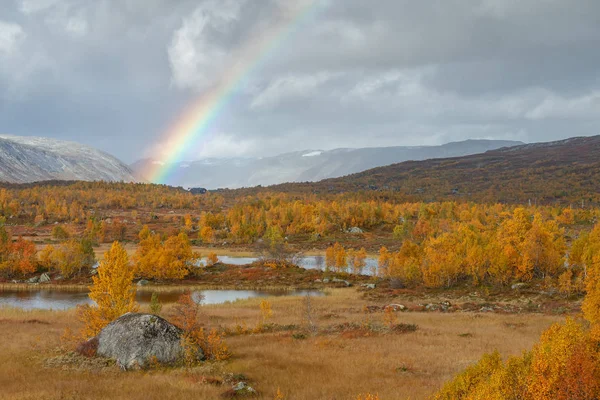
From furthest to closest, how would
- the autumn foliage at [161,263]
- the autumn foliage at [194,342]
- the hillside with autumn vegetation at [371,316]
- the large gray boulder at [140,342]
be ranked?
1. the autumn foliage at [161,263]
2. the autumn foliage at [194,342]
3. the large gray boulder at [140,342]
4. the hillside with autumn vegetation at [371,316]

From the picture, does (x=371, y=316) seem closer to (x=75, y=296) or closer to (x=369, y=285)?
(x=369, y=285)

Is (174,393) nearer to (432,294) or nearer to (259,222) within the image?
(432,294)

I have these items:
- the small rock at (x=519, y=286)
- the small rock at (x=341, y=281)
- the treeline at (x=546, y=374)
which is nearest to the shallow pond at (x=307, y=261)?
the small rock at (x=341, y=281)

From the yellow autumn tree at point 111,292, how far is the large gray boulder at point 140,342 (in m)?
6.60

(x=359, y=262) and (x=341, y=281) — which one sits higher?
(x=359, y=262)

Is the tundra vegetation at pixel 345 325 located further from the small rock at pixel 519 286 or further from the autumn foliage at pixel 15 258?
the small rock at pixel 519 286

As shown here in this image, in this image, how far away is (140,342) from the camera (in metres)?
24.0

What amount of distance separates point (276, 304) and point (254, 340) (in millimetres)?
27230

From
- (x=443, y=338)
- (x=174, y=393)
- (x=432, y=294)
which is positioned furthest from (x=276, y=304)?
(x=174, y=393)

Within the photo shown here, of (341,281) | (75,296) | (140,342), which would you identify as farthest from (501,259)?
(75,296)

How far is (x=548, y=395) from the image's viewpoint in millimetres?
11742

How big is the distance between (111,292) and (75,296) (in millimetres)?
47999

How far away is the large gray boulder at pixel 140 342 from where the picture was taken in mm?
23625

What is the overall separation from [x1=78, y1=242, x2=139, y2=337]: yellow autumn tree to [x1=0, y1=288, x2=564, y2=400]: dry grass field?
3099mm
